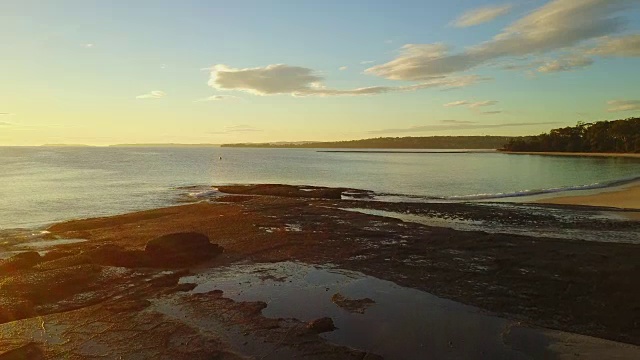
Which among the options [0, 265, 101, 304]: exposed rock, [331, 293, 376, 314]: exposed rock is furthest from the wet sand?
[0, 265, 101, 304]: exposed rock

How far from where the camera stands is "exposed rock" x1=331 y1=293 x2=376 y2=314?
41.9 ft

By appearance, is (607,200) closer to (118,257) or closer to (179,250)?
(179,250)

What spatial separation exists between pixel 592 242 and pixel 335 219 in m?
15.0

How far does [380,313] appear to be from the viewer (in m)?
12.5

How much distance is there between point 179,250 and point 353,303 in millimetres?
8817

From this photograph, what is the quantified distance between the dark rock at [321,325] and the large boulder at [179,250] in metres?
8.65

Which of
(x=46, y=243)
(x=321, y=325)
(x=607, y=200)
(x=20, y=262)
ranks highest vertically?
(x=20, y=262)

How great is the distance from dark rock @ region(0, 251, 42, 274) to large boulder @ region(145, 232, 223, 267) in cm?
420

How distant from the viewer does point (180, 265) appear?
17.7 m

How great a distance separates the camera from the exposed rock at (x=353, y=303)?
41.9 feet

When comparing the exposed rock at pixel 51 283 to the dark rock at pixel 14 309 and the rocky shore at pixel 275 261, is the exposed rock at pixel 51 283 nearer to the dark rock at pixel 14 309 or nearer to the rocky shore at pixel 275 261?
the rocky shore at pixel 275 261

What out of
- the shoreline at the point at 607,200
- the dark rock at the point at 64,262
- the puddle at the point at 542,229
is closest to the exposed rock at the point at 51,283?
the dark rock at the point at 64,262

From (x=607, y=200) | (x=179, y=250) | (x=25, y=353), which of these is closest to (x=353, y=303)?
(x=25, y=353)

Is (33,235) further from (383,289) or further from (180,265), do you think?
(383,289)
